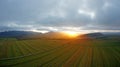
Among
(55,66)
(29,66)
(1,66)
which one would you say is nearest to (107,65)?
(55,66)

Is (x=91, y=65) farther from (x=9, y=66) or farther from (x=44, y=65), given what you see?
(x=9, y=66)

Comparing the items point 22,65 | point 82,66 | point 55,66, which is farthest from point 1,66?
point 82,66

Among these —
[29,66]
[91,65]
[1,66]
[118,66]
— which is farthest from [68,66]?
[1,66]

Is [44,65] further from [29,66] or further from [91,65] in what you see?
[91,65]

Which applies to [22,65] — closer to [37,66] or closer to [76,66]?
[37,66]

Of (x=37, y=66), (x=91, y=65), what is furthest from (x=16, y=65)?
(x=91, y=65)
